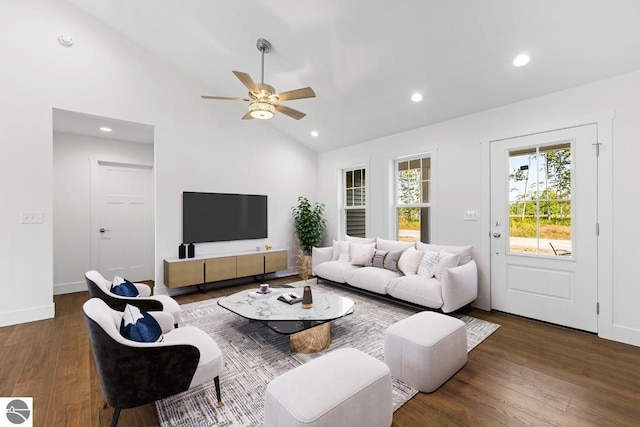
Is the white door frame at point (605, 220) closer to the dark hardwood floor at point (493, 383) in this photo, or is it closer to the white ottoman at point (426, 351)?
the dark hardwood floor at point (493, 383)

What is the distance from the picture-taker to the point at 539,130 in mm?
3371

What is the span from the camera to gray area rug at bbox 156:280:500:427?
1857 mm

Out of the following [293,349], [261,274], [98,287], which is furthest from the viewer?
[261,274]

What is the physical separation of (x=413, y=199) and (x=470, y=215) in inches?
41.8

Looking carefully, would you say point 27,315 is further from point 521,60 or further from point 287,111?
point 521,60

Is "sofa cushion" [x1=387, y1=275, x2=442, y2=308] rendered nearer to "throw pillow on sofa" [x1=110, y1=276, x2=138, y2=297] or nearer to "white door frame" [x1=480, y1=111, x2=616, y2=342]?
"white door frame" [x1=480, y1=111, x2=616, y2=342]

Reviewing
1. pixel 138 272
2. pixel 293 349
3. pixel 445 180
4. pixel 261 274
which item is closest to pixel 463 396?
pixel 293 349

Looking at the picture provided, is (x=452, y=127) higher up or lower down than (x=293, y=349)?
higher up

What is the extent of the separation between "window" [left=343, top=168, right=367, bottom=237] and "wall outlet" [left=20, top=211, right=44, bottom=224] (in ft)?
15.5

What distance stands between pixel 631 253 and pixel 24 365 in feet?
18.8

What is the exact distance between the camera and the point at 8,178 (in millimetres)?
3402

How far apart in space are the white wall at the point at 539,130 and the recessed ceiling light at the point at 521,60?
656 millimetres

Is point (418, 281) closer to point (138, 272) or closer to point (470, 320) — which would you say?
point (470, 320)

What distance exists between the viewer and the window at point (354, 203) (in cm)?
572
